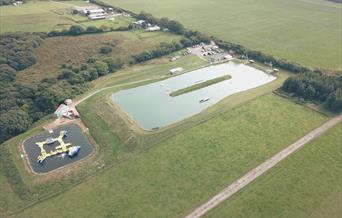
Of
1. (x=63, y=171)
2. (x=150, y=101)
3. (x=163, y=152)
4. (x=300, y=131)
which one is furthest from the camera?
(x=150, y=101)

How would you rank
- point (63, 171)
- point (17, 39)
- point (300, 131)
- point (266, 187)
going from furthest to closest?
point (17, 39) → point (300, 131) → point (63, 171) → point (266, 187)

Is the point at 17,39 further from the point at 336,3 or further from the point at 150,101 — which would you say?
the point at 336,3

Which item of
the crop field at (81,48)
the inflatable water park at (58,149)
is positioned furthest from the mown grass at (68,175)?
the crop field at (81,48)

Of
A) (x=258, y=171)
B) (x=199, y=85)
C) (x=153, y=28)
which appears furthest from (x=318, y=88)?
(x=153, y=28)

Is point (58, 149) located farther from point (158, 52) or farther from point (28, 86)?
point (158, 52)

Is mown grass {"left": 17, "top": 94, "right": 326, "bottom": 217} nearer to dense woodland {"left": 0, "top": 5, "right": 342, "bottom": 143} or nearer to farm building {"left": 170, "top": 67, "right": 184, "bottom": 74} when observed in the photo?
dense woodland {"left": 0, "top": 5, "right": 342, "bottom": 143}

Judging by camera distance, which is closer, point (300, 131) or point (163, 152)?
point (163, 152)

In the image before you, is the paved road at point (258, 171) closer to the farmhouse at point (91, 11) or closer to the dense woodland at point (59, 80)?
the dense woodland at point (59, 80)

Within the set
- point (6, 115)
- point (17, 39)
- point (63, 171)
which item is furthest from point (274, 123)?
point (17, 39)
